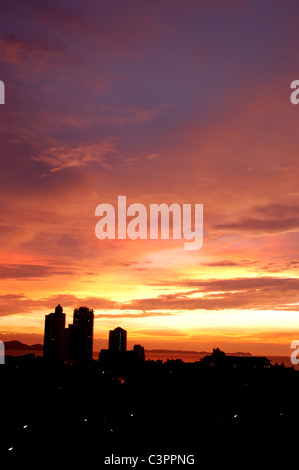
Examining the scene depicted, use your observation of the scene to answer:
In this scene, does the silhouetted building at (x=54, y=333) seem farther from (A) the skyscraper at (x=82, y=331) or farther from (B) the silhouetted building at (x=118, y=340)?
(B) the silhouetted building at (x=118, y=340)

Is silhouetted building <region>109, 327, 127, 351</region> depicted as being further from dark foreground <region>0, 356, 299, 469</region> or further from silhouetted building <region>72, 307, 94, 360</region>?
dark foreground <region>0, 356, 299, 469</region>

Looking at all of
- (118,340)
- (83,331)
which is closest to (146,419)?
(83,331)

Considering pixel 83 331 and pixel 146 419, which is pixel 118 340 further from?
pixel 146 419

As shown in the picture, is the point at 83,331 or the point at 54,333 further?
the point at 83,331

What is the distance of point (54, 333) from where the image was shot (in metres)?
165

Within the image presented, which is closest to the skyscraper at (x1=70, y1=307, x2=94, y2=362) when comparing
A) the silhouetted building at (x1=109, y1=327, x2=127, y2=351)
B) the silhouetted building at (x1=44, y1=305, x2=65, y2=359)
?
the silhouetted building at (x1=44, y1=305, x2=65, y2=359)

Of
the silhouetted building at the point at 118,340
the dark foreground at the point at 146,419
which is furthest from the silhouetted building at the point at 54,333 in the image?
the dark foreground at the point at 146,419

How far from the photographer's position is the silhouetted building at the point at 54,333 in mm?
162750

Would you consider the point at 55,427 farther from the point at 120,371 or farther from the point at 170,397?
the point at 120,371

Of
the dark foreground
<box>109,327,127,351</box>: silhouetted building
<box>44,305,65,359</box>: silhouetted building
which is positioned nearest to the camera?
the dark foreground

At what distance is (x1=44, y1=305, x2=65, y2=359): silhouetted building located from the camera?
162750mm

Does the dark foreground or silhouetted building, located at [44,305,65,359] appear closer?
the dark foreground
